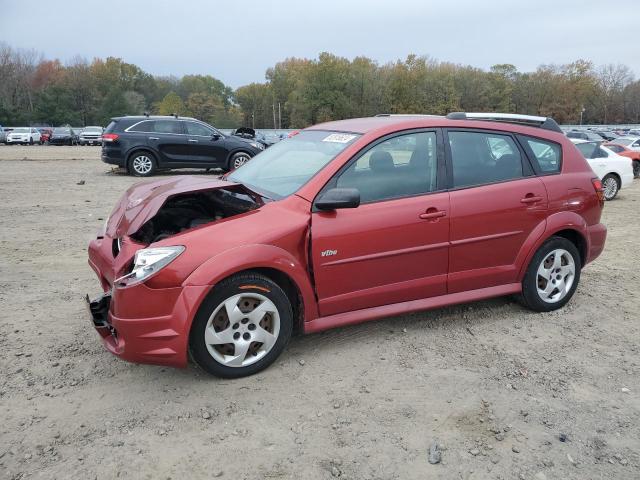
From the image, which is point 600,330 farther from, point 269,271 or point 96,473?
point 96,473

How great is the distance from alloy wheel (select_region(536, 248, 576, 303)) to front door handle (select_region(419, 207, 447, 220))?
3.89ft

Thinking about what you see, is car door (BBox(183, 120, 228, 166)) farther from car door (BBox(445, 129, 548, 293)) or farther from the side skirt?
the side skirt

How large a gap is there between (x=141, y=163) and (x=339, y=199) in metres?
12.3

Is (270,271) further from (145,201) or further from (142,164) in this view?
(142,164)

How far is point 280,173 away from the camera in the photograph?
4.25 metres

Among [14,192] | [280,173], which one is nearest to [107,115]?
[14,192]

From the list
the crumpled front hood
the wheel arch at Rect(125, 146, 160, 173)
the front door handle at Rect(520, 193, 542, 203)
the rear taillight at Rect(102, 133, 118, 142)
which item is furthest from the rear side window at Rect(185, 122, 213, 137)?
the front door handle at Rect(520, 193, 542, 203)

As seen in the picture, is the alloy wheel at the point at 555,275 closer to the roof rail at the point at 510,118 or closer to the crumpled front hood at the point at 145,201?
the roof rail at the point at 510,118

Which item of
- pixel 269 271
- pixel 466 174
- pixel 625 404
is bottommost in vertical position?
pixel 625 404

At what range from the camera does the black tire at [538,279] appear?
455 cm

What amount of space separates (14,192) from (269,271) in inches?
385

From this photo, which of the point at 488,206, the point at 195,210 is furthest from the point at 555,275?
the point at 195,210

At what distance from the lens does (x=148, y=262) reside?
10.6 ft

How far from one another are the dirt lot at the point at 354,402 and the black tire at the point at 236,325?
0.12 m
